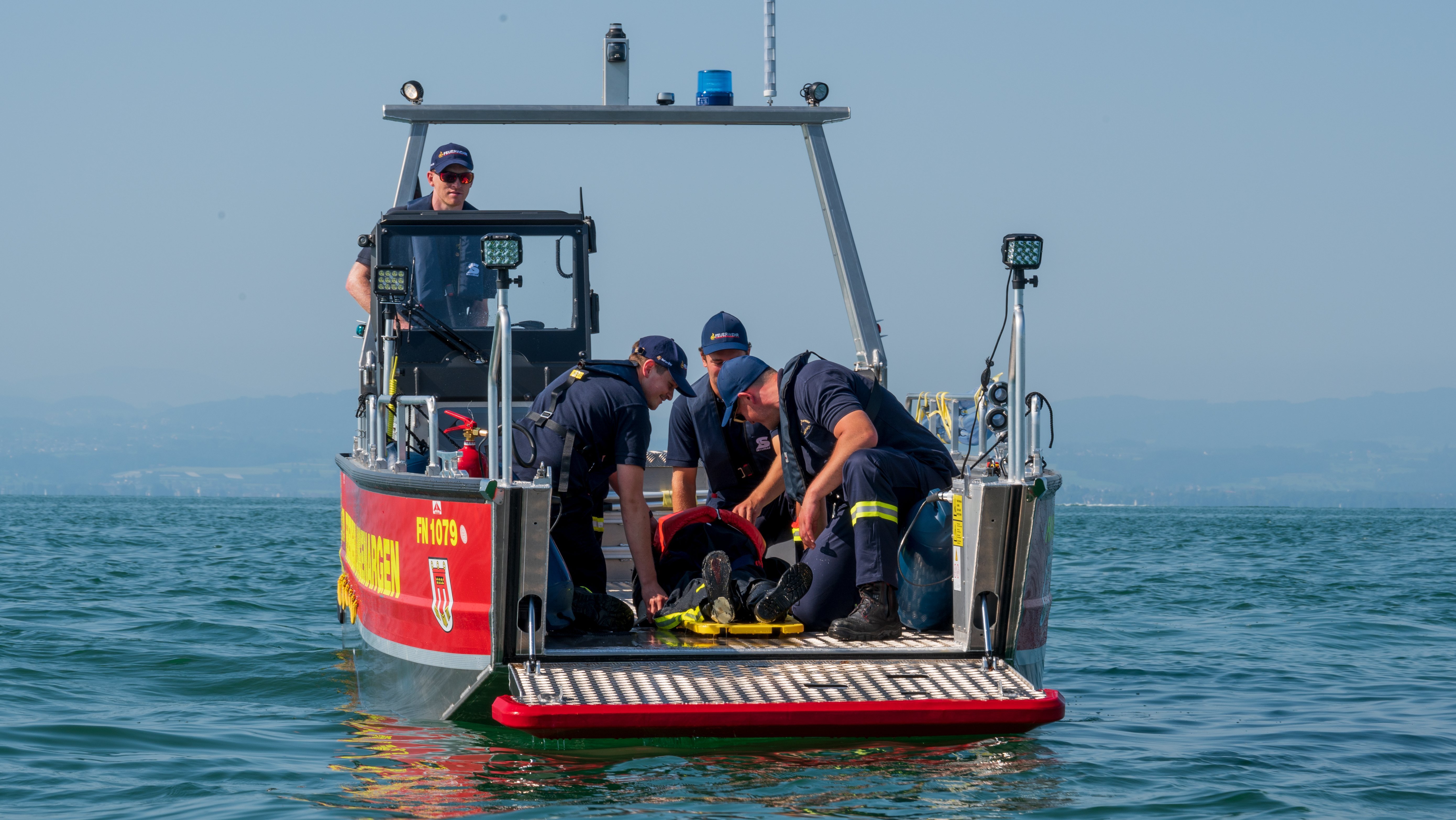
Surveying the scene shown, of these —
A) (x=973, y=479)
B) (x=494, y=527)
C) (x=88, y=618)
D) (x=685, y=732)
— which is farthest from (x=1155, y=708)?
(x=88, y=618)

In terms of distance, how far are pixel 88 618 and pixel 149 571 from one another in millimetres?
6120

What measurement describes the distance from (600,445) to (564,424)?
0.17m

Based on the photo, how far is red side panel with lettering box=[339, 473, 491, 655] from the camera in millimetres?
5227

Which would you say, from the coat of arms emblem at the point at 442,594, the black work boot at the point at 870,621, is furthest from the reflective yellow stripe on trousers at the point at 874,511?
the coat of arms emblem at the point at 442,594

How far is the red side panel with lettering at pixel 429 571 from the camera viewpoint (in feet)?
17.1

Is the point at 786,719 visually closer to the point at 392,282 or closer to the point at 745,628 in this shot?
the point at 745,628

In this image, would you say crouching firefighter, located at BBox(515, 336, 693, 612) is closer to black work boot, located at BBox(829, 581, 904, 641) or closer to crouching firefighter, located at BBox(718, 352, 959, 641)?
crouching firefighter, located at BBox(718, 352, 959, 641)

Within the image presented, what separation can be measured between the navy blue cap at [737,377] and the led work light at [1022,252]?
118 centimetres

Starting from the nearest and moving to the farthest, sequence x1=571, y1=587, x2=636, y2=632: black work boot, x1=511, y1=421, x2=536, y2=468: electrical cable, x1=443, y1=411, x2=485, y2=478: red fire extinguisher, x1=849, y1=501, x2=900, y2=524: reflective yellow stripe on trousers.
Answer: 1. x1=511, y1=421, x2=536, y2=468: electrical cable
2. x1=849, y1=501, x2=900, y2=524: reflective yellow stripe on trousers
3. x1=443, y1=411, x2=485, y2=478: red fire extinguisher
4. x1=571, y1=587, x2=636, y2=632: black work boot

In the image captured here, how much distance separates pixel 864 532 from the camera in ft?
18.4

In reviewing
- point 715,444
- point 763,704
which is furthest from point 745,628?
point 715,444

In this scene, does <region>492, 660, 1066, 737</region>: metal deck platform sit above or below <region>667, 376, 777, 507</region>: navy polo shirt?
below

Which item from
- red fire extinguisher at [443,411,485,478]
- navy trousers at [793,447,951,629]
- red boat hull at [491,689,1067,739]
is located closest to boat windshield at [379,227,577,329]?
red fire extinguisher at [443,411,485,478]

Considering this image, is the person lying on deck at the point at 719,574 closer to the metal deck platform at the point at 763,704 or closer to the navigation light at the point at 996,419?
the metal deck platform at the point at 763,704
